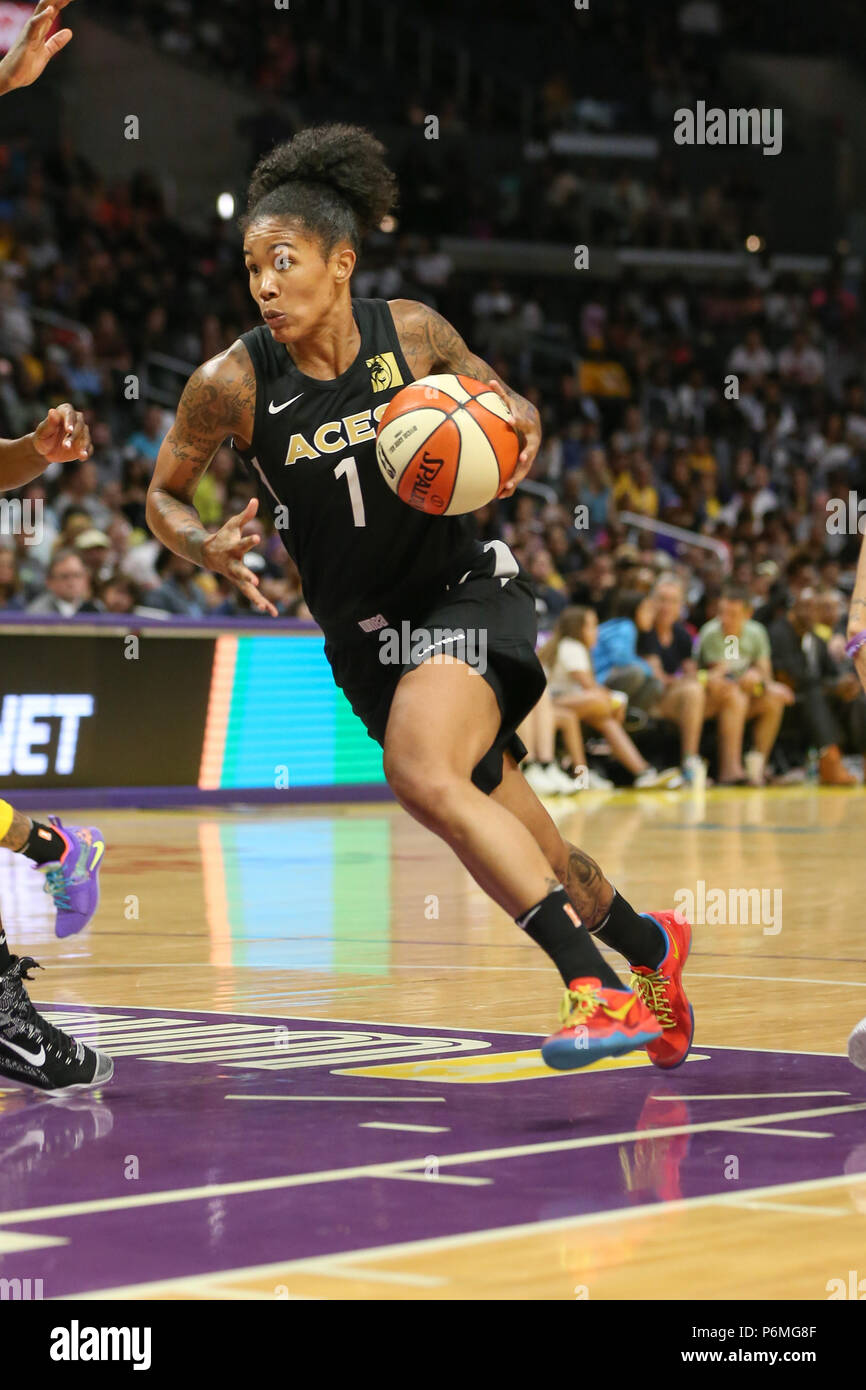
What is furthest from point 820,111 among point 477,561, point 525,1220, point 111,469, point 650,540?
point 525,1220

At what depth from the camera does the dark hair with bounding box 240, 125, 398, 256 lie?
18.0 ft

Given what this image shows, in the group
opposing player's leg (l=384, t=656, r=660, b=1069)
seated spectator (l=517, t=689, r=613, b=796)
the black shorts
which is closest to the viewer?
opposing player's leg (l=384, t=656, r=660, b=1069)

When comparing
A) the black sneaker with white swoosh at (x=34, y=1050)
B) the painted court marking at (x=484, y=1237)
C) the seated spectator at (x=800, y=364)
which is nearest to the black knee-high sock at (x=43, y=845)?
the black sneaker with white swoosh at (x=34, y=1050)

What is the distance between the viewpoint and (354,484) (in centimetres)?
536

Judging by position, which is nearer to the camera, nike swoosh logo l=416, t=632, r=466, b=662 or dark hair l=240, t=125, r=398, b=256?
nike swoosh logo l=416, t=632, r=466, b=662

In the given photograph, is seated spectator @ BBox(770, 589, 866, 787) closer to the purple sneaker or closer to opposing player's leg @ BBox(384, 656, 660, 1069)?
the purple sneaker

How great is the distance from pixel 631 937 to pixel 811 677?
13707 mm

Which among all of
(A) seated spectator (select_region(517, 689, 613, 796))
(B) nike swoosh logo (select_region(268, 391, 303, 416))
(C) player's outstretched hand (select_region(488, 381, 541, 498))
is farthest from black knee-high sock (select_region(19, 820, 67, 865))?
(A) seated spectator (select_region(517, 689, 613, 796))

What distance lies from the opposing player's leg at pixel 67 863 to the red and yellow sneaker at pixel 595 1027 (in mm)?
1509

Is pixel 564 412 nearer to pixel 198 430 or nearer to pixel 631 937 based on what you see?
pixel 198 430

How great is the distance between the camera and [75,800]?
1405cm

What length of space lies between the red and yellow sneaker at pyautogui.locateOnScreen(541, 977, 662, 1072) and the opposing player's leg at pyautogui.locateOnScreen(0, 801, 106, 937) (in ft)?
4.95

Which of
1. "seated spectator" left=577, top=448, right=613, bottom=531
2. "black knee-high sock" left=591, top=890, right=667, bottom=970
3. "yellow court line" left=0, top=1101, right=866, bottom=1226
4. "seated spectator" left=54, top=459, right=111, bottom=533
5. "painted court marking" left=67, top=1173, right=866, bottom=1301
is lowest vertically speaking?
"painted court marking" left=67, top=1173, right=866, bottom=1301
